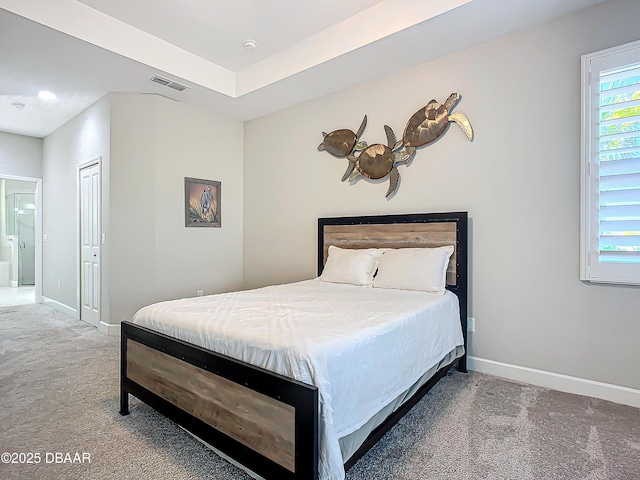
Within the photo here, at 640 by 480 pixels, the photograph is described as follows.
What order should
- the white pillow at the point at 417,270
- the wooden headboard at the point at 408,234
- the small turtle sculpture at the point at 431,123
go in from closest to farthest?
the white pillow at the point at 417,270
the wooden headboard at the point at 408,234
the small turtle sculpture at the point at 431,123

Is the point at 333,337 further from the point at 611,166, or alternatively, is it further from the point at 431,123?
the point at 431,123

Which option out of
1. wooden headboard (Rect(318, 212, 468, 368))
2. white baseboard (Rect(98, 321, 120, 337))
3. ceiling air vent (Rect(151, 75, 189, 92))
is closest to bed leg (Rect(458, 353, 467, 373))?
wooden headboard (Rect(318, 212, 468, 368))

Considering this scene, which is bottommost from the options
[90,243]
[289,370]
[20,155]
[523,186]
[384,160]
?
[289,370]

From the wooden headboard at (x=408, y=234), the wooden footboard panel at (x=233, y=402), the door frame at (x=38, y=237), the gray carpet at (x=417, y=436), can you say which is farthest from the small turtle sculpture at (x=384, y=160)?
the door frame at (x=38, y=237)

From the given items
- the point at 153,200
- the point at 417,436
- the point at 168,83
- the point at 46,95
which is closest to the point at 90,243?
the point at 153,200

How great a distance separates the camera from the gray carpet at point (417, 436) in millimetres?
1717

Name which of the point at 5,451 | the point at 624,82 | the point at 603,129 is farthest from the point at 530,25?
the point at 5,451

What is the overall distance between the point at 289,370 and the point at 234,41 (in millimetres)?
3273

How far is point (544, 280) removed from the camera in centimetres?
274

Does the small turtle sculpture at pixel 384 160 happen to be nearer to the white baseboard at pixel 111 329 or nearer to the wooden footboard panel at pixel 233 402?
the wooden footboard panel at pixel 233 402

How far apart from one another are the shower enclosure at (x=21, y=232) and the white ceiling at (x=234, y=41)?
5.03 metres

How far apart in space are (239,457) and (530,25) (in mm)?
3490

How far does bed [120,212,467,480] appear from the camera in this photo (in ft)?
4.54

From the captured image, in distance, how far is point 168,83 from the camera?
383 cm
